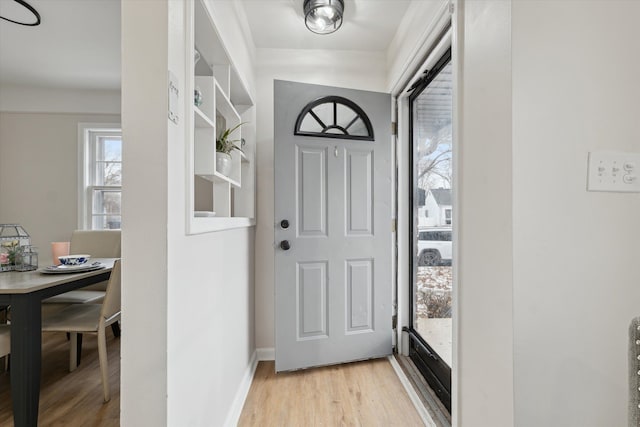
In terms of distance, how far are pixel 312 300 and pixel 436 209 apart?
1.05 m

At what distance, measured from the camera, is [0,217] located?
11.1 ft

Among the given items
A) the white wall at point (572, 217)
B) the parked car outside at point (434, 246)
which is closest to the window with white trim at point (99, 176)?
the parked car outside at point (434, 246)

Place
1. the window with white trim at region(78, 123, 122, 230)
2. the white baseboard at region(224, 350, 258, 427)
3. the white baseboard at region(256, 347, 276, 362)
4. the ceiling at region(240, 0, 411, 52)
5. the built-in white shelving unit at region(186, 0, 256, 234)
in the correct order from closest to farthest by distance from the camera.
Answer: the built-in white shelving unit at region(186, 0, 256, 234) < the white baseboard at region(224, 350, 258, 427) < the ceiling at region(240, 0, 411, 52) < the white baseboard at region(256, 347, 276, 362) < the window with white trim at region(78, 123, 122, 230)

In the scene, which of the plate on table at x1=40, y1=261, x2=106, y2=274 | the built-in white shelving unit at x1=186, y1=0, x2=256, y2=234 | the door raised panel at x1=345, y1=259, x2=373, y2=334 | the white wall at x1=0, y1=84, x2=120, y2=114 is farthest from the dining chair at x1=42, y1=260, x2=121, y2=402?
the white wall at x1=0, y1=84, x2=120, y2=114

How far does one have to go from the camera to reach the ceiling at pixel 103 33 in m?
1.99

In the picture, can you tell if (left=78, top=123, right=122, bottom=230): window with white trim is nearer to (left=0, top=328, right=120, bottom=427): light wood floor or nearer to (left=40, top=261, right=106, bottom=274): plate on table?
(left=0, top=328, right=120, bottom=427): light wood floor

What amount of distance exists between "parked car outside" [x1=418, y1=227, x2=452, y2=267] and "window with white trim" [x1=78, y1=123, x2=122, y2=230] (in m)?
3.38

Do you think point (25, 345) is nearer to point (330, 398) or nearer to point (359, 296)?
point (330, 398)

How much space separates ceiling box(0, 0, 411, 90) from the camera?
1.99 m

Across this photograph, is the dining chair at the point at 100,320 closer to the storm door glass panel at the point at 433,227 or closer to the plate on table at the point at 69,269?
the plate on table at the point at 69,269

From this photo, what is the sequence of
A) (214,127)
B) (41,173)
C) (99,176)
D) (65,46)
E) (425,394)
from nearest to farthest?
(214,127) → (425,394) → (65,46) → (41,173) → (99,176)

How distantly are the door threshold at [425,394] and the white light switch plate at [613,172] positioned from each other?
4.40 ft

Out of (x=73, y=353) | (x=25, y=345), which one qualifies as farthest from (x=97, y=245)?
(x=25, y=345)

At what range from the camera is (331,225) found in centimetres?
223
